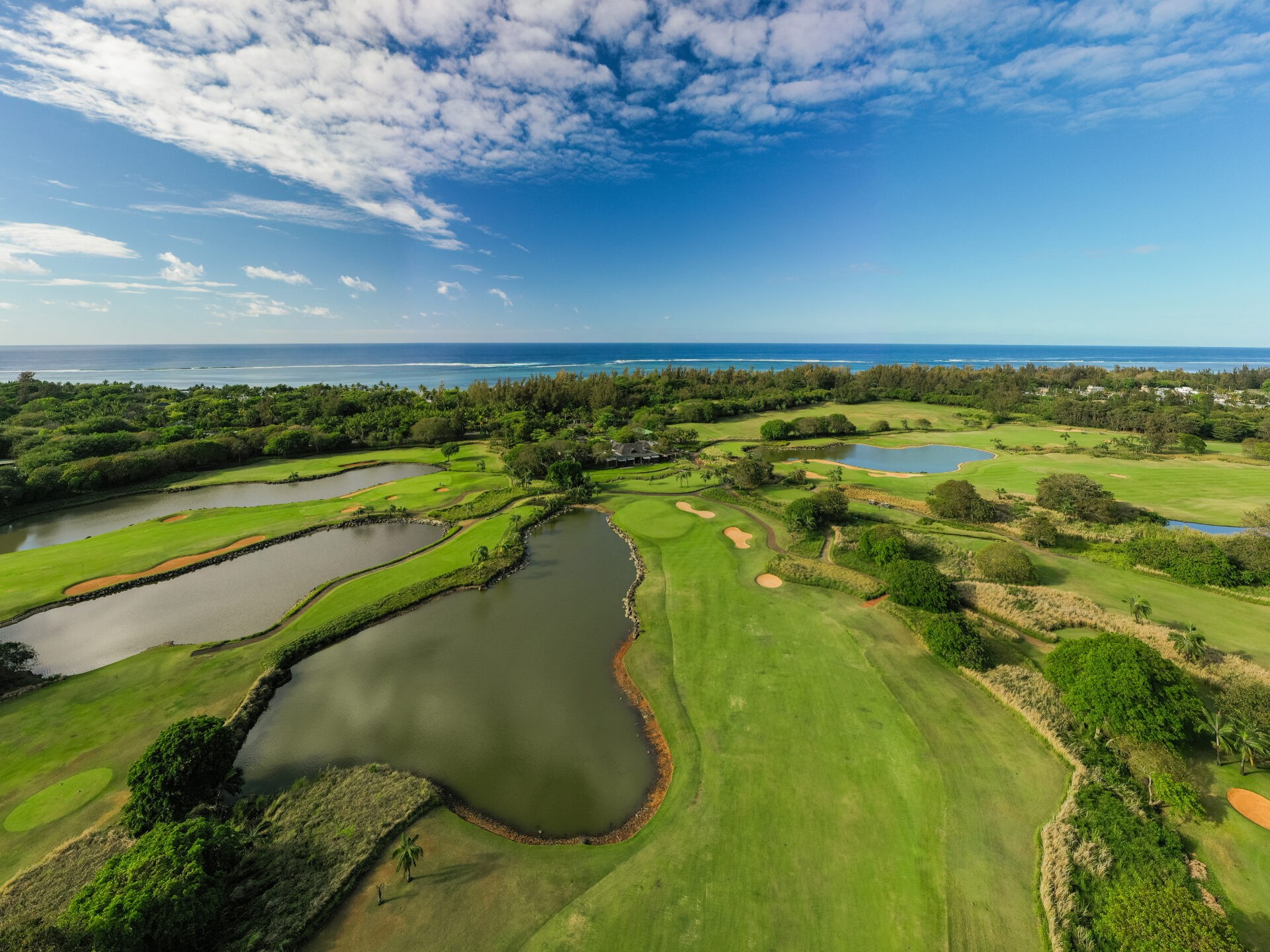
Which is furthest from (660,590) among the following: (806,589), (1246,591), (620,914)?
(1246,591)

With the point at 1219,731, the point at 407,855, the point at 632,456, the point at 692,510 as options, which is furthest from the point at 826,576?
the point at 632,456

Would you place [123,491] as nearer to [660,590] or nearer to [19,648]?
[19,648]

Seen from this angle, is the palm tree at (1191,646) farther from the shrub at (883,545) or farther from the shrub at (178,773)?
the shrub at (178,773)

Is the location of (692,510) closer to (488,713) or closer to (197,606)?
(488,713)

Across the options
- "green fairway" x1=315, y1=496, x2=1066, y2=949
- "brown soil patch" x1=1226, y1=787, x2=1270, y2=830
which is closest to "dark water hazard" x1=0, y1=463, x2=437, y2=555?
"green fairway" x1=315, y1=496, x2=1066, y2=949

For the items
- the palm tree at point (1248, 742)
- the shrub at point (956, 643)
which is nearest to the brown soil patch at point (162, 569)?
the shrub at point (956, 643)

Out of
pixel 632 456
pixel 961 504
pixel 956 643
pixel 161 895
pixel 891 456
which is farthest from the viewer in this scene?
pixel 891 456
